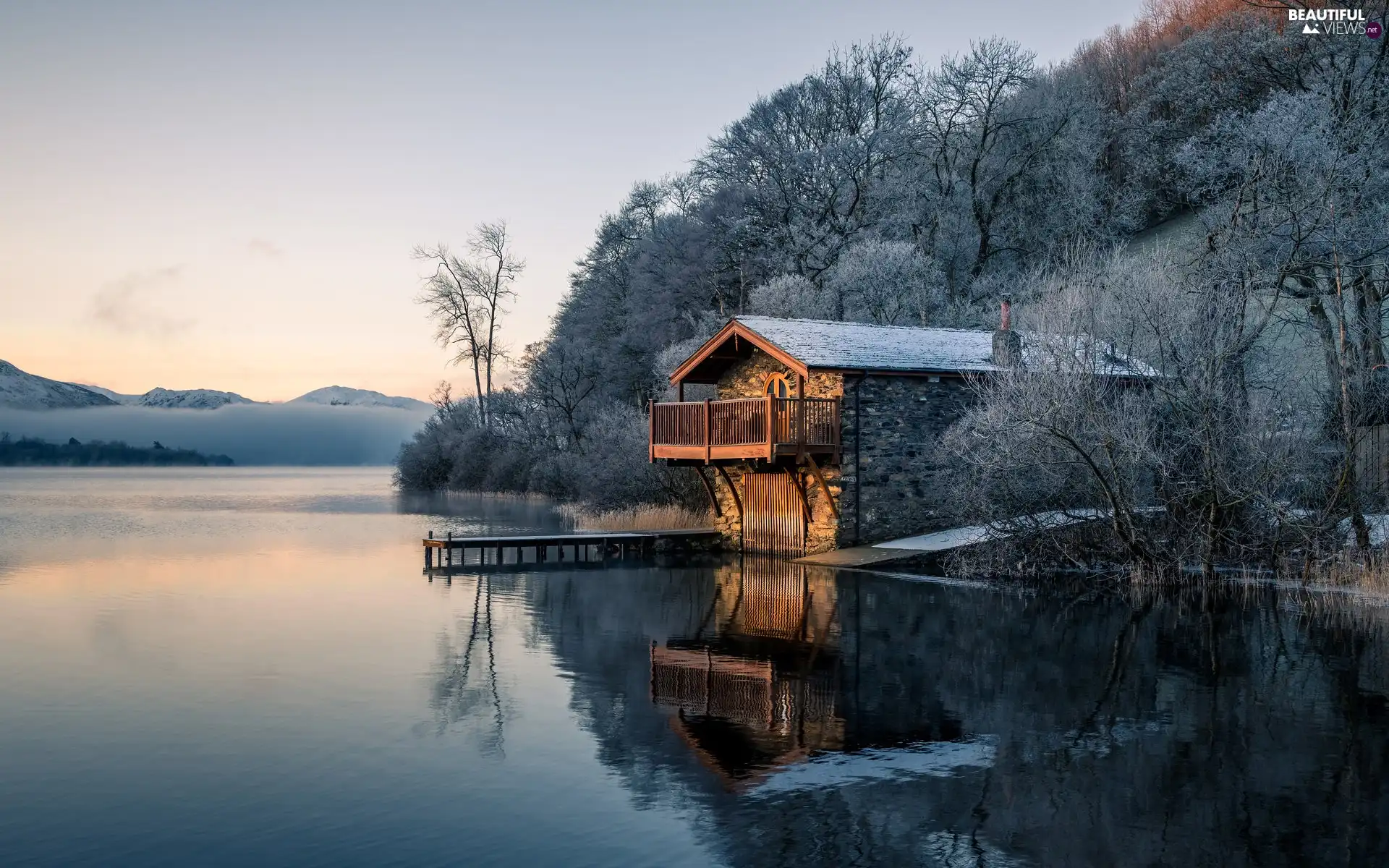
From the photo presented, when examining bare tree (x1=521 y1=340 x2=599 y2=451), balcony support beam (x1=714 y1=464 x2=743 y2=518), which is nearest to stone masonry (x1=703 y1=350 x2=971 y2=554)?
balcony support beam (x1=714 y1=464 x2=743 y2=518)

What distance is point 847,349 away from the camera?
2828 centimetres

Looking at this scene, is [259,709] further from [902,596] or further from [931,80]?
[931,80]

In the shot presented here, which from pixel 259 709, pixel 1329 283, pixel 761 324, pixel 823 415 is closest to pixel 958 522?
pixel 823 415

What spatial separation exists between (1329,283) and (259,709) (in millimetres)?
27549

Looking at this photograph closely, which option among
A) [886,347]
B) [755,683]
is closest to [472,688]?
[755,683]

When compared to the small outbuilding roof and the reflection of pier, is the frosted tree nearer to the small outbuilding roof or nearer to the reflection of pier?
the small outbuilding roof

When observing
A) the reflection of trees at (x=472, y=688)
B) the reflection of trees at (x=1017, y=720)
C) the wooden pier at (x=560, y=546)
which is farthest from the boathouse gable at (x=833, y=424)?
the reflection of trees at (x=472, y=688)

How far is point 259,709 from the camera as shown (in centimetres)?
1330

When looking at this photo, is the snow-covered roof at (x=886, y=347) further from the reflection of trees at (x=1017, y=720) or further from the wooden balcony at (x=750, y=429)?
the reflection of trees at (x=1017, y=720)

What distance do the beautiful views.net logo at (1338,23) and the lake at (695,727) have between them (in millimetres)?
21447

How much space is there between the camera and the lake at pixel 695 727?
28.9 feet

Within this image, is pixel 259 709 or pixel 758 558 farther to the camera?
pixel 758 558

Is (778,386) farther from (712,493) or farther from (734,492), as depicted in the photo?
(712,493)

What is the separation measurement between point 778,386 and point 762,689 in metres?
15.6
